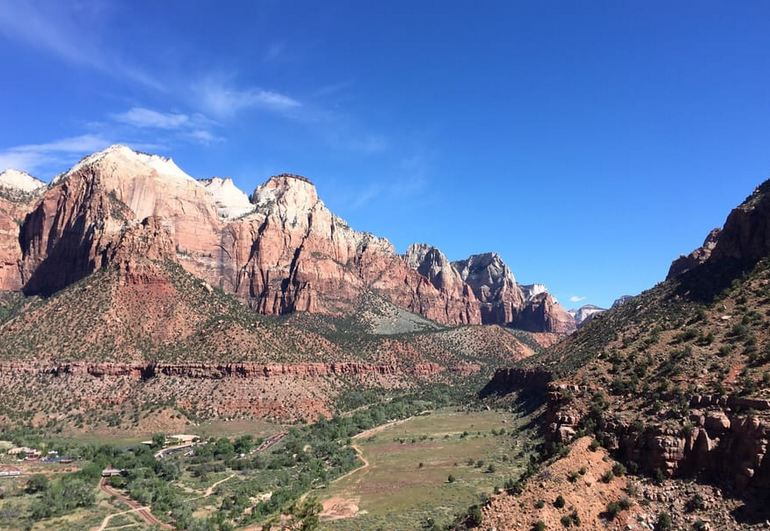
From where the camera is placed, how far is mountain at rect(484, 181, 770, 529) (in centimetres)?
2947

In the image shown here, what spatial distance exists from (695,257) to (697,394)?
72.0m

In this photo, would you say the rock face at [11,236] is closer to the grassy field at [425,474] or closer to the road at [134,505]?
the road at [134,505]

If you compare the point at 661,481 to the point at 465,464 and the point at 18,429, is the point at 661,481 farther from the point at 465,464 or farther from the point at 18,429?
the point at 18,429

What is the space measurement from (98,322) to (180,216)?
238 feet

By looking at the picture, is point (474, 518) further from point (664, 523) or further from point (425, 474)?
point (425, 474)

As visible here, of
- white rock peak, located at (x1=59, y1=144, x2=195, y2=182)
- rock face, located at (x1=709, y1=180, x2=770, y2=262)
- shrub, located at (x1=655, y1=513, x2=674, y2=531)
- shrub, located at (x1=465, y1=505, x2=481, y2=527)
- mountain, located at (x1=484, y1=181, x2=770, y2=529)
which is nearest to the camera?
shrub, located at (x1=655, y1=513, x2=674, y2=531)

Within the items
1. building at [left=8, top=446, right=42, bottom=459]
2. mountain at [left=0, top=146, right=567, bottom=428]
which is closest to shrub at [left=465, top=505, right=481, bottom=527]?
building at [left=8, top=446, right=42, bottom=459]

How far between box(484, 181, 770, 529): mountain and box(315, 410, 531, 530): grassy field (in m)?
7.84

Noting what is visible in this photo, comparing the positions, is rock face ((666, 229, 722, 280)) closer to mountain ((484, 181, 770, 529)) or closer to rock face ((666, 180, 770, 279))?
rock face ((666, 180, 770, 279))

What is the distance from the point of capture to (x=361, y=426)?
90188 millimetres

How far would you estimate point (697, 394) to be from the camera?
112 feet

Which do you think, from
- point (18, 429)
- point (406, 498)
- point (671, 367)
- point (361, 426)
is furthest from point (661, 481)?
point (18, 429)

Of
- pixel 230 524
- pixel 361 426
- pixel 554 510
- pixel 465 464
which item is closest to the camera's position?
pixel 554 510

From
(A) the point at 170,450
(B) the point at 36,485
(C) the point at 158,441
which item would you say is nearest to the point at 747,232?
(A) the point at 170,450
